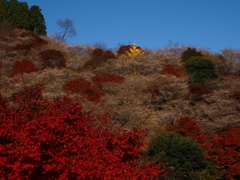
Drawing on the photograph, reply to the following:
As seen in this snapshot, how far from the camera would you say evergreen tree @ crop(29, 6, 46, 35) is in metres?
43.6

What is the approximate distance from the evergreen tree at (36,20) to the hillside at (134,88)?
9.64 m

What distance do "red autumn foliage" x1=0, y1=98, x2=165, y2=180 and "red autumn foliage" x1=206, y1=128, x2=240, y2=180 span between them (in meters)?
4.90

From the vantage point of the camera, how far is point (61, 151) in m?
7.40

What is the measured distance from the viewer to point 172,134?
41.1 ft

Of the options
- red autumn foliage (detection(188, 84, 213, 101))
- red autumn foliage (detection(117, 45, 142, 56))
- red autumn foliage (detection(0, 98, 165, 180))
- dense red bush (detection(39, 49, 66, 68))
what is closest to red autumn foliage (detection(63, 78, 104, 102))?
red autumn foliage (detection(188, 84, 213, 101))

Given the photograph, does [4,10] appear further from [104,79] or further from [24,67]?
[104,79]

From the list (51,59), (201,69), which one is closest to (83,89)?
(51,59)

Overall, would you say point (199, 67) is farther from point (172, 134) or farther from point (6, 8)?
point (6, 8)

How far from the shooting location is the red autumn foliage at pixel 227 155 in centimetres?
1238

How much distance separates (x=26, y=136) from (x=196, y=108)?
16.3 meters

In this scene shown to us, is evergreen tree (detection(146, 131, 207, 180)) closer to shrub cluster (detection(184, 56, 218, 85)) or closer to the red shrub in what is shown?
the red shrub

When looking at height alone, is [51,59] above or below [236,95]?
above

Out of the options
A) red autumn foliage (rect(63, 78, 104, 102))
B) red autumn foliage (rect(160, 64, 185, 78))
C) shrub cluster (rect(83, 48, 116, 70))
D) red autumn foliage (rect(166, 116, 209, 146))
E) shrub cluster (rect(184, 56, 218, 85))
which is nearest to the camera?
red autumn foliage (rect(166, 116, 209, 146))

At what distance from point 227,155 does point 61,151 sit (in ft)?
25.5
